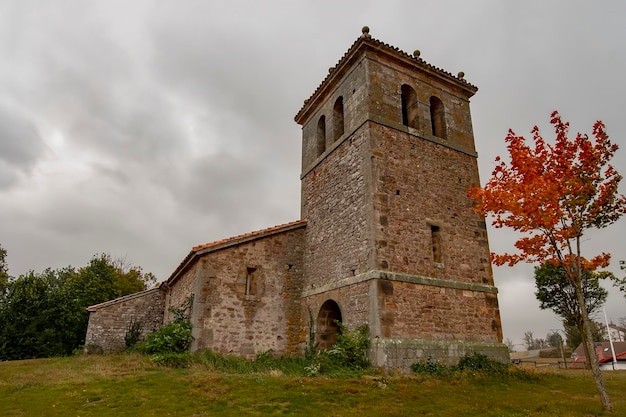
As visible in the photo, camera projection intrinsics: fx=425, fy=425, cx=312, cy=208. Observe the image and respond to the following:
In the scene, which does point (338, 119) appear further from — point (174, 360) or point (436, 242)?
point (174, 360)

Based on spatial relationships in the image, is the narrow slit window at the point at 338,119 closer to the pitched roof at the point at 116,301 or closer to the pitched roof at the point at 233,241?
the pitched roof at the point at 233,241

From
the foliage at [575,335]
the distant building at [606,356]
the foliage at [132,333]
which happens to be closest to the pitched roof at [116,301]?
the foliage at [132,333]

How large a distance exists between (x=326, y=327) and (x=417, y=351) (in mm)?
3452

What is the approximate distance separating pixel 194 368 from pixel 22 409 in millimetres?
4359

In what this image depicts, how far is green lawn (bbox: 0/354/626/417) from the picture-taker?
26.5ft

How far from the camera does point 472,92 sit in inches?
667

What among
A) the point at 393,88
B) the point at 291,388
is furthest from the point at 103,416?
the point at 393,88

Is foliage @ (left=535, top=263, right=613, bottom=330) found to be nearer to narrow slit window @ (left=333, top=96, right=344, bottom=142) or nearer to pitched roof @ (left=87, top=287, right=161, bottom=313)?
narrow slit window @ (left=333, top=96, right=344, bottom=142)

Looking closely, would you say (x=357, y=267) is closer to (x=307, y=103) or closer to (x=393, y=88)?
(x=393, y=88)

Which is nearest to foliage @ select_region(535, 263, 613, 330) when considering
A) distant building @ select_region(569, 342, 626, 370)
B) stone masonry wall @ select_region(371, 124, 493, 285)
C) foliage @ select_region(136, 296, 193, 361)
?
distant building @ select_region(569, 342, 626, 370)

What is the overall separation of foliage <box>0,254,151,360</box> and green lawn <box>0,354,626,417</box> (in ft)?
46.1

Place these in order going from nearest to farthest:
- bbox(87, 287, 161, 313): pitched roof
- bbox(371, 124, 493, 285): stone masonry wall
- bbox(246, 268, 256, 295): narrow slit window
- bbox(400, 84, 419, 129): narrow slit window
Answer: bbox(371, 124, 493, 285): stone masonry wall → bbox(246, 268, 256, 295): narrow slit window → bbox(400, 84, 419, 129): narrow slit window → bbox(87, 287, 161, 313): pitched roof

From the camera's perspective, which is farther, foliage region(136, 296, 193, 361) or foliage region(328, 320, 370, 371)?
foliage region(136, 296, 193, 361)

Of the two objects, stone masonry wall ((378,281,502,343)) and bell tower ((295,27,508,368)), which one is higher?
bell tower ((295,27,508,368))
